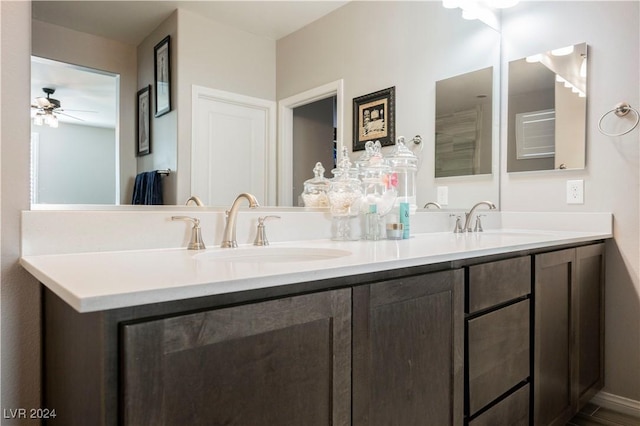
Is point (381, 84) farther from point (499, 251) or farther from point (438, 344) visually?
point (438, 344)

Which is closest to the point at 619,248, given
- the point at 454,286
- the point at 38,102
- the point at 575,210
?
the point at 575,210

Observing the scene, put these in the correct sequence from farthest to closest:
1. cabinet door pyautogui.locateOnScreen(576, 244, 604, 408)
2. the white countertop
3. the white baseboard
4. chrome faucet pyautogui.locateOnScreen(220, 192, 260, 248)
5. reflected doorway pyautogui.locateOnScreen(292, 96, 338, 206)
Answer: the white baseboard
cabinet door pyautogui.locateOnScreen(576, 244, 604, 408)
reflected doorway pyautogui.locateOnScreen(292, 96, 338, 206)
chrome faucet pyautogui.locateOnScreen(220, 192, 260, 248)
the white countertop

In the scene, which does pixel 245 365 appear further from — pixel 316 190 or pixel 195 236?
pixel 316 190

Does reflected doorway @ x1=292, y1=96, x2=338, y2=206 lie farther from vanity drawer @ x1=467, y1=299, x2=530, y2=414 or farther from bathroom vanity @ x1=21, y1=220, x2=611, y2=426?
vanity drawer @ x1=467, y1=299, x2=530, y2=414

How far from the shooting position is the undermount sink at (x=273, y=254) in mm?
1190

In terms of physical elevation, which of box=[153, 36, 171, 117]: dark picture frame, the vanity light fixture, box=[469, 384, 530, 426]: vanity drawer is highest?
the vanity light fixture

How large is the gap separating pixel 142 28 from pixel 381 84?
1.14m

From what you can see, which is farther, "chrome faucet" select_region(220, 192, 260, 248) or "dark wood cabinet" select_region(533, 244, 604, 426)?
"dark wood cabinet" select_region(533, 244, 604, 426)

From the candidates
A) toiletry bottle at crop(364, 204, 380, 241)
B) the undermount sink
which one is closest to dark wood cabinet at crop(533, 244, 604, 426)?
toiletry bottle at crop(364, 204, 380, 241)

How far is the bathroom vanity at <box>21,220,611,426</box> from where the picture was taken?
1.97 ft

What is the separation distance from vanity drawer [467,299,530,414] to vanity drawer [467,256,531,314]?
1.6 inches

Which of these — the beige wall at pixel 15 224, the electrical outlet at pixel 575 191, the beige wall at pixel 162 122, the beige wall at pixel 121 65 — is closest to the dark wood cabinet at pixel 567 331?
the electrical outlet at pixel 575 191

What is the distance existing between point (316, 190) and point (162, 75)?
70 cm

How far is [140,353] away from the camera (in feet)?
1.92
